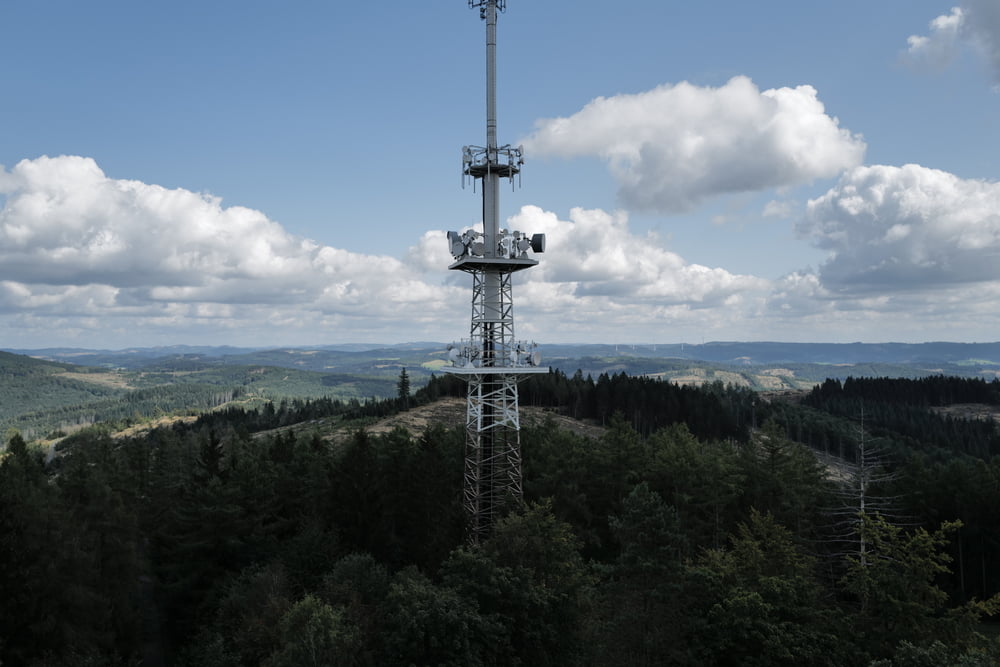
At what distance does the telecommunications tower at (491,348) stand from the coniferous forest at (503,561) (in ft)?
8.42

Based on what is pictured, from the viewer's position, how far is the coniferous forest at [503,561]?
88.1 ft

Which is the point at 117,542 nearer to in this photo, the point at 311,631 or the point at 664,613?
the point at 311,631

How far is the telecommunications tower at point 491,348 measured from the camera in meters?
41.1

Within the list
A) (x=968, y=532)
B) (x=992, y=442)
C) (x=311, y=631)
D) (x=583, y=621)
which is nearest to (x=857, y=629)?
(x=583, y=621)

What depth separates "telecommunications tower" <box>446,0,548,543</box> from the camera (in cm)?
4112

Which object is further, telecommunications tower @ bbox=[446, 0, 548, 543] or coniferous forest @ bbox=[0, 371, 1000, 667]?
telecommunications tower @ bbox=[446, 0, 548, 543]

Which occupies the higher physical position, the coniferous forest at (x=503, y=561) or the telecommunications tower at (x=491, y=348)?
the telecommunications tower at (x=491, y=348)

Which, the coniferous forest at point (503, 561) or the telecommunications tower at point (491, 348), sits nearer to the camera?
the coniferous forest at point (503, 561)

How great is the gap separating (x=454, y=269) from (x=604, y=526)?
26.9m

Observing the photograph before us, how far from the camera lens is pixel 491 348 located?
41844 mm

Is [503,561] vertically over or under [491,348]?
under

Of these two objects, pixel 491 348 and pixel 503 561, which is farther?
pixel 491 348

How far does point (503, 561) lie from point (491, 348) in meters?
15.0

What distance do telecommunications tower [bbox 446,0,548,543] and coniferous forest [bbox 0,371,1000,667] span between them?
2.57 m
